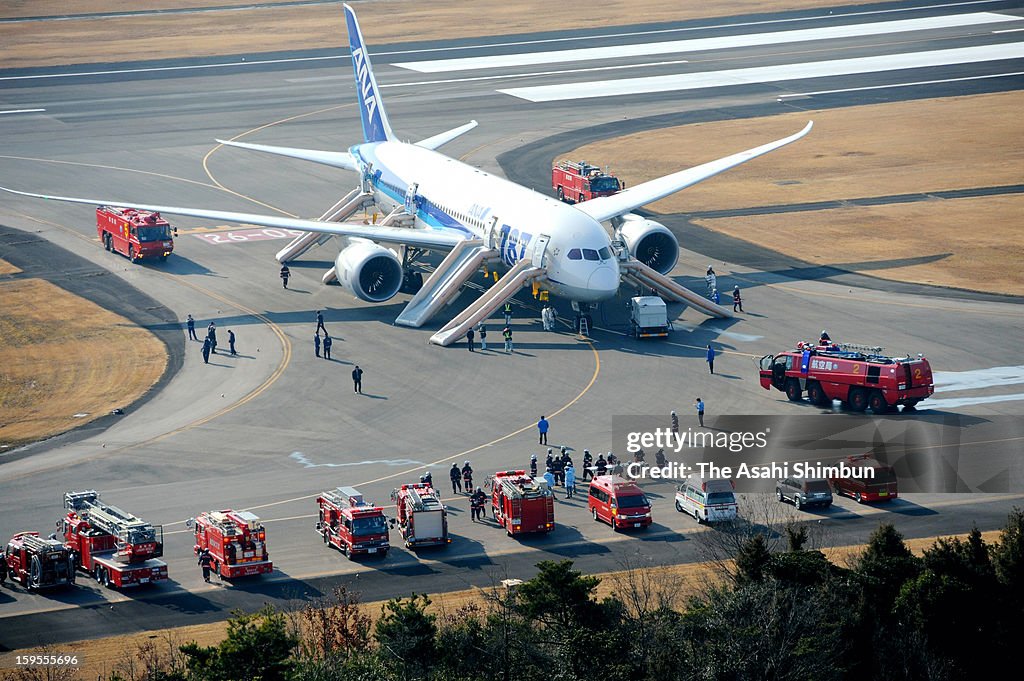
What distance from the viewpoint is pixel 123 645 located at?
49.6 meters

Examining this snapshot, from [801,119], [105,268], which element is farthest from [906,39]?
[105,268]

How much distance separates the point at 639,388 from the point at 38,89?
116693 mm

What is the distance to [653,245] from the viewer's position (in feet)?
306

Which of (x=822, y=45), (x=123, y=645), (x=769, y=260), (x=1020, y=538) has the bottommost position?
(x=123, y=645)

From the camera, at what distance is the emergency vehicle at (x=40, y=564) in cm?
5409

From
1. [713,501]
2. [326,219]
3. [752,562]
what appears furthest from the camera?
[326,219]

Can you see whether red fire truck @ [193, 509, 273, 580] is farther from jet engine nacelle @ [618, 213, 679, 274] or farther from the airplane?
jet engine nacelle @ [618, 213, 679, 274]

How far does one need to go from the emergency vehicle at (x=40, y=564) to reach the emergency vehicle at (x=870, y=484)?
32041 millimetres

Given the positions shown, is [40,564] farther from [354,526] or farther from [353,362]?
[353,362]

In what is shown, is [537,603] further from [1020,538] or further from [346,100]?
[346,100]

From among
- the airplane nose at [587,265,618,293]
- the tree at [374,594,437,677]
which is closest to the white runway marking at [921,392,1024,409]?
the airplane nose at [587,265,618,293]

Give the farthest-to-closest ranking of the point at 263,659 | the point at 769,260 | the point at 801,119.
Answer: the point at 801,119 < the point at 769,260 < the point at 263,659

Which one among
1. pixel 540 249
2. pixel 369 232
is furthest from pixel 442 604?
pixel 369 232

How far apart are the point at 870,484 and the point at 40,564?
111 ft
